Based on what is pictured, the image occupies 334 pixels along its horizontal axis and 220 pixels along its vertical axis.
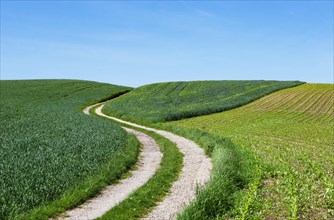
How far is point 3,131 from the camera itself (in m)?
33.9

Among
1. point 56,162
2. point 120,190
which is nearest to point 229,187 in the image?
point 120,190

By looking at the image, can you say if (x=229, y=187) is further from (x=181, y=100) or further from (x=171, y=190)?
(x=181, y=100)

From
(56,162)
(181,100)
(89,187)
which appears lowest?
(89,187)

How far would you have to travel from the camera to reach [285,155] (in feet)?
82.2

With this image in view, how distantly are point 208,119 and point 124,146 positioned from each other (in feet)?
77.9

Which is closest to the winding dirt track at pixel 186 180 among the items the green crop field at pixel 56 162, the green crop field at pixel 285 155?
the green crop field at pixel 285 155

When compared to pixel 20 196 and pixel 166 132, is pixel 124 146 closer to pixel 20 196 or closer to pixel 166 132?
pixel 166 132

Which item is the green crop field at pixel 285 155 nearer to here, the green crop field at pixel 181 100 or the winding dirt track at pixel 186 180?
the winding dirt track at pixel 186 180

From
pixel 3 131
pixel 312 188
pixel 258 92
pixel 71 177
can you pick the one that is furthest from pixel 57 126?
pixel 258 92

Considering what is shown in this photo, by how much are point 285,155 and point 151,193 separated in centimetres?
1124

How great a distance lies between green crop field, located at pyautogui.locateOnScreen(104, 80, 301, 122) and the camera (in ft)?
175

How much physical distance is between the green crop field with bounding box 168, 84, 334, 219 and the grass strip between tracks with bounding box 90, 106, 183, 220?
2.64 meters

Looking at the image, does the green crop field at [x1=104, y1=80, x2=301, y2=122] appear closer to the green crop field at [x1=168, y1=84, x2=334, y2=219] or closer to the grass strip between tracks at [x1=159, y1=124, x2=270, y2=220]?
the green crop field at [x1=168, y1=84, x2=334, y2=219]

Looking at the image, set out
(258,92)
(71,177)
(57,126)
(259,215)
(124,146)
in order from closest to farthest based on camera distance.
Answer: (259,215) < (71,177) < (124,146) < (57,126) < (258,92)
